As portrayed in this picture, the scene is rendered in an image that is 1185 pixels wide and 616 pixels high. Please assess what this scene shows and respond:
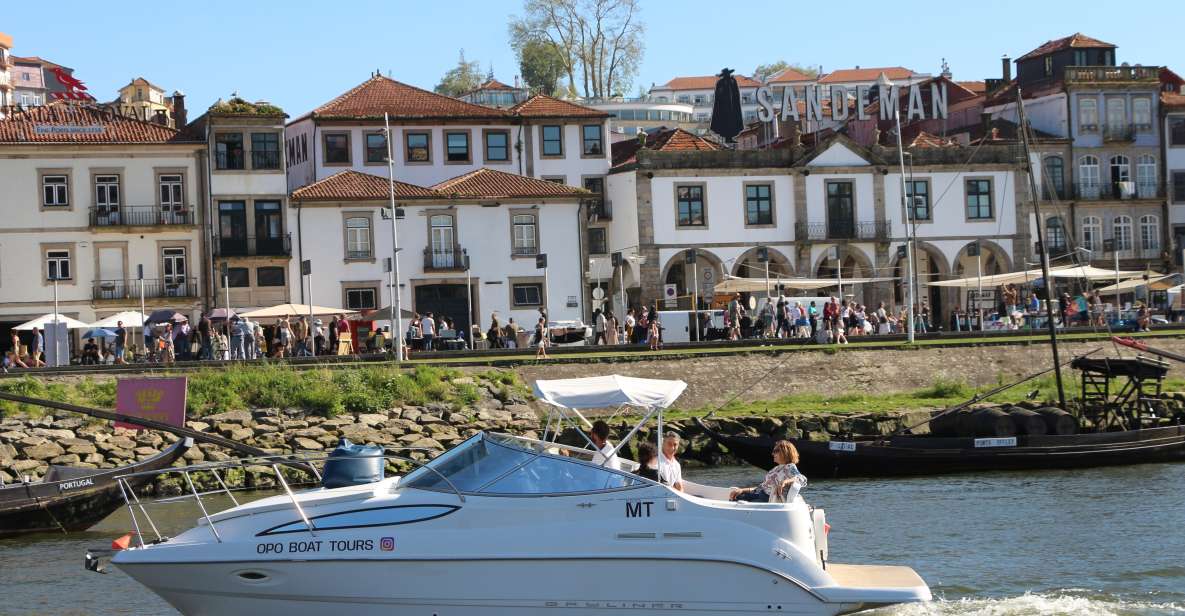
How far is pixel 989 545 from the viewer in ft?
82.0

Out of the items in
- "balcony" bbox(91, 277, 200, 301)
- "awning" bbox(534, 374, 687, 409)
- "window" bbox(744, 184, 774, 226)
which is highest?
"window" bbox(744, 184, 774, 226)

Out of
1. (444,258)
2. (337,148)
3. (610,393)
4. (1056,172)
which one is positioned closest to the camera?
(610,393)

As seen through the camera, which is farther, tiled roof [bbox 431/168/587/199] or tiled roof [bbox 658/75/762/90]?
tiled roof [bbox 658/75/762/90]

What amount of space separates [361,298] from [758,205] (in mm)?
17943

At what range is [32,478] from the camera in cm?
3578

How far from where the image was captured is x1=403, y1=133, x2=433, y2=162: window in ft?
220

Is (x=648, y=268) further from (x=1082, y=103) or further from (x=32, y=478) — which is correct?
(x=32, y=478)

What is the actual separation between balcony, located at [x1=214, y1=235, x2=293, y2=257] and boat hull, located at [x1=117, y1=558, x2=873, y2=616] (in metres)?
45.3

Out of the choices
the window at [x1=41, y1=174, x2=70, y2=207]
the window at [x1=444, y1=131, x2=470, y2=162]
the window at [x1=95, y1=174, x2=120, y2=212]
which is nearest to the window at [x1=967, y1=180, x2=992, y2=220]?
the window at [x1=444, y1=131, x2=470, y2=162]

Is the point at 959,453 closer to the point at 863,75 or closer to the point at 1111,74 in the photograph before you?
the point at 1111,74

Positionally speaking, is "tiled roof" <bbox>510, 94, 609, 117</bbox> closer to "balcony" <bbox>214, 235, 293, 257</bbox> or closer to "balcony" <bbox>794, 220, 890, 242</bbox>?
"balcony" <bbox>794, 220, 890, 242</bbox>

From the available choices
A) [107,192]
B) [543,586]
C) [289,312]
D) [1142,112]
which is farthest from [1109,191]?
[543,586]

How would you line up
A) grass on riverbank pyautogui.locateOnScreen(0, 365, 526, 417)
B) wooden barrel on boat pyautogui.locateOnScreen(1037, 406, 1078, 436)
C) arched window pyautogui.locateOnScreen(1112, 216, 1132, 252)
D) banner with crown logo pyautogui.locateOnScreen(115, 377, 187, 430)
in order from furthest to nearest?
arched window pyautogui.locateOnScreen(1112, 216, 1132, 252), grass on riverbank pyautogui.locateOnScreen(0, 365, 526, 417), wooden barrel on boat pyautogui.locateOnScreen(1037, 406, 1078, 436), banner with crown logo pyautogui.locateOnScreen(115, 377, 187, 430)

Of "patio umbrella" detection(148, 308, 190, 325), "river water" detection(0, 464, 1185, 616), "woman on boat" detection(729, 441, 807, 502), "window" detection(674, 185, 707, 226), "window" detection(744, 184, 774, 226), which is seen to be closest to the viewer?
"woman on boat" detection(729, 441, 807, 502)
